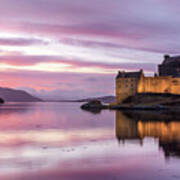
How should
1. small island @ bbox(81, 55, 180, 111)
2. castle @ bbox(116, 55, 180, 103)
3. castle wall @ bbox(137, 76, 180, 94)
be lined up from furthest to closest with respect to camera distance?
castle @ bbox(116, 55, 180, 103) < castle wall @ bbox(137, 76, 180, 94) < small island @ bbox(81, 55, 180, 111)

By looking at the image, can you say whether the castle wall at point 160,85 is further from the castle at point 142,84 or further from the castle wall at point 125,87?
the castle wall at point 125,87

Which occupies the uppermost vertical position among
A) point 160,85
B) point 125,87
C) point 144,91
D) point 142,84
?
point 142,84

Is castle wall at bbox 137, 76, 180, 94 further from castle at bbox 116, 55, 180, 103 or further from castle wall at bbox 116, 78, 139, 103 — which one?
castle wall at bbox 116, 78, 139, 103

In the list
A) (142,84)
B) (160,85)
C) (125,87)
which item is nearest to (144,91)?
(142,84)

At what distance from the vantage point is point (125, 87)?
72.7m

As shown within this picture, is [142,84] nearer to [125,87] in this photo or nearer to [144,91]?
[144,91]

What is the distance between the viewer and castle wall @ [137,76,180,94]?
7031 cm

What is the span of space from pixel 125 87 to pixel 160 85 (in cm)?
879

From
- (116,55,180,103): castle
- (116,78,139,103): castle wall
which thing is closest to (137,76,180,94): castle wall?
(116,55,180,103): castle

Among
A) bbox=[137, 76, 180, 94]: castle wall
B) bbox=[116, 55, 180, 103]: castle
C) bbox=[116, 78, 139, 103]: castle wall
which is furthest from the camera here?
bbox=[116, 78, 139, 103]: castle wall

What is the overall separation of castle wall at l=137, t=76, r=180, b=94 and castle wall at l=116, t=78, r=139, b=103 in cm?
138

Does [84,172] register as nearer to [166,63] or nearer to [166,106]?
[166,106]

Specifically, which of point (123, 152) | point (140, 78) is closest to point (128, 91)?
point (140, 78)

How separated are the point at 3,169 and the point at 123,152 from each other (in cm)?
670
